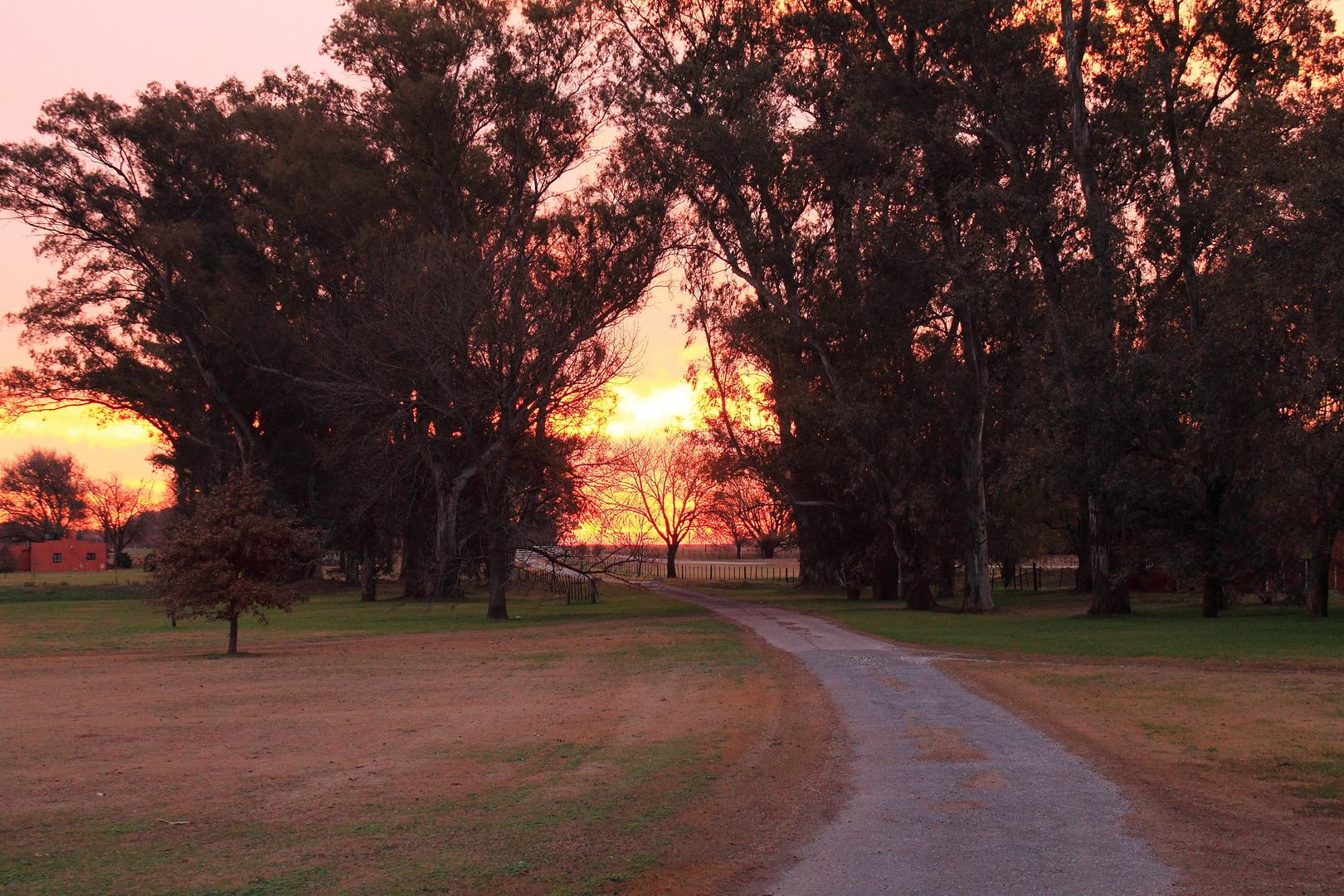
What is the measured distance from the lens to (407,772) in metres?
10.3

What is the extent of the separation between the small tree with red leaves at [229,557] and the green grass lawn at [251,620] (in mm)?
3500

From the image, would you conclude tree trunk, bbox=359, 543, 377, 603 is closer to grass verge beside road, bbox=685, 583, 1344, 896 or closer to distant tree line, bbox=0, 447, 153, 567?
grass verge beside road, bbox=685, 583, 1344, 896

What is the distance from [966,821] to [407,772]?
5.35m

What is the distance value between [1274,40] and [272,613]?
128ft

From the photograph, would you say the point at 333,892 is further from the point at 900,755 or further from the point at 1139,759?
the point at 1139,759

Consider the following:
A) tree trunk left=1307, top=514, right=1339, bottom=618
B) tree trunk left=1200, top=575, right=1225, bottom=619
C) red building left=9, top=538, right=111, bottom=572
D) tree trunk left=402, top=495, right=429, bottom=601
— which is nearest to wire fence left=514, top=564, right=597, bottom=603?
tree trunk left=402, top=495, right=429, bottom=601

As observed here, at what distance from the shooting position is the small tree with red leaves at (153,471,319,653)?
22000 millimetres

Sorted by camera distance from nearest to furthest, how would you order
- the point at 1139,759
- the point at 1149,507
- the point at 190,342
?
1. the point at 1139,759
2. the point at 1149,507
3. the point at 190,342

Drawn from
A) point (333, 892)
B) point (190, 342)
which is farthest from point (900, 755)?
point (190, 342)

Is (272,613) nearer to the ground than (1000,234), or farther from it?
nearer to the ground

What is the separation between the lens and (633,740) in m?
11.9

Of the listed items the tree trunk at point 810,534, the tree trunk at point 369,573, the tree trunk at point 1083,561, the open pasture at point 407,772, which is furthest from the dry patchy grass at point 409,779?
the tree trunk at point 1083,561

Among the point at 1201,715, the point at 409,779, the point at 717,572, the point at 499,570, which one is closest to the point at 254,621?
the point at 499,570

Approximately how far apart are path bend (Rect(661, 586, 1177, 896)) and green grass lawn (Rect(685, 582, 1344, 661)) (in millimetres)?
9224
